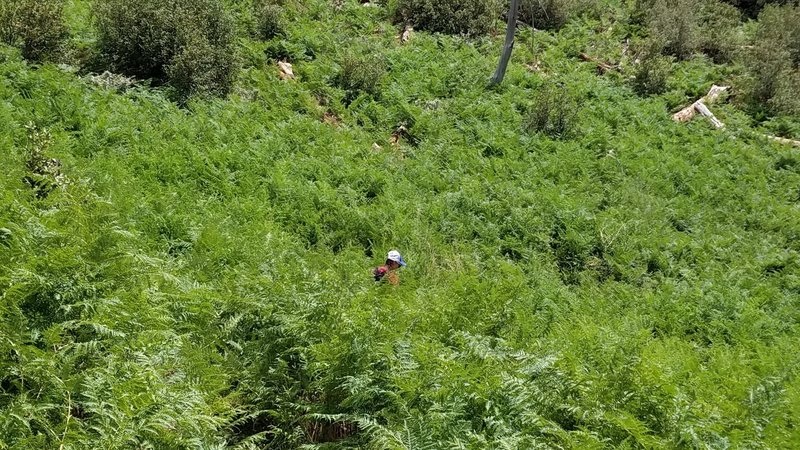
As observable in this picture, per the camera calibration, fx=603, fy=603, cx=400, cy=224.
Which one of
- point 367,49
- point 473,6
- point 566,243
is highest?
point 473,6

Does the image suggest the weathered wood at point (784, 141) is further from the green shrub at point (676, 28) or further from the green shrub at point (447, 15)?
the green shrub at point (447, 15)

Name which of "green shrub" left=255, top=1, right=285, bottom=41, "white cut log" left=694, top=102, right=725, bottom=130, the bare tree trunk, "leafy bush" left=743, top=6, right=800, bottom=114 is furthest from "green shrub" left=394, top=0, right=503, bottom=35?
"leafy bush" left=743, top=6, right=800, bottom=114

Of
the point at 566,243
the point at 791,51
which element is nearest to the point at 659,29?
the point at 791,51

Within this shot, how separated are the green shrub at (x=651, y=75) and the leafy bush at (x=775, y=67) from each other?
2.18m

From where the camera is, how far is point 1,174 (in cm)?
568

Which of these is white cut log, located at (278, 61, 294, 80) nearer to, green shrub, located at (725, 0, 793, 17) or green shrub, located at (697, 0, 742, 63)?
green shrub, located at (697, 0, 742, 63)

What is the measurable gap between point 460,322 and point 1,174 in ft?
14.8

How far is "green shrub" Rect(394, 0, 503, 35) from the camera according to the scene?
55.5 ft

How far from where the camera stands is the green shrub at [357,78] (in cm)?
1341

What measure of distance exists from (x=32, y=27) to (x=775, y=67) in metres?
17.1

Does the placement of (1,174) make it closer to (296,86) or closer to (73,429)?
(73,429)

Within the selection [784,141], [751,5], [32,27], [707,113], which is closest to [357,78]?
[32,27]

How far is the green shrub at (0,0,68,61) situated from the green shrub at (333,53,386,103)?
5.52 metres

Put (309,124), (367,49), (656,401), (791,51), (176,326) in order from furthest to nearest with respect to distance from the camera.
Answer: (791,51) < (367,49) < (309,124) < (176,326) < (656,401)
